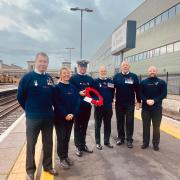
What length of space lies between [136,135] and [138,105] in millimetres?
1622

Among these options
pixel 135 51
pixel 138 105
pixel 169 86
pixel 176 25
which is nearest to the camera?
pixel 138 105

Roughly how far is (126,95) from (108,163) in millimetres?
1955

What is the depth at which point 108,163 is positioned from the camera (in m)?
5.98

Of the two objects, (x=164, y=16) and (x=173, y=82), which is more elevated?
(x=164, y=16)

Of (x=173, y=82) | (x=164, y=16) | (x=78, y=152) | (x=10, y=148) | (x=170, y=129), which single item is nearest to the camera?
(x=78, y=152)

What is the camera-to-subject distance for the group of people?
16.3ft

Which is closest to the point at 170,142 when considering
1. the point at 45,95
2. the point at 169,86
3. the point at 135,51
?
the point at 45,95

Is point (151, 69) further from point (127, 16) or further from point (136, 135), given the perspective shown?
point (127, 16)

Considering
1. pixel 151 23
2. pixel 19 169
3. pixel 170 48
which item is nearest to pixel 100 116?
pixel 19 169

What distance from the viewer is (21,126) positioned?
33.2 ft

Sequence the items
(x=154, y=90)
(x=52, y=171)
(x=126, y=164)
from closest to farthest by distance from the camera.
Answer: (x=52, y=171), (x=126, y=164), (x=154, y=90)

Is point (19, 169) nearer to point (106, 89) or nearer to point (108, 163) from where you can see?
point (108, 163)

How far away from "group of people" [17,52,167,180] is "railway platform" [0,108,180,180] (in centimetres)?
20

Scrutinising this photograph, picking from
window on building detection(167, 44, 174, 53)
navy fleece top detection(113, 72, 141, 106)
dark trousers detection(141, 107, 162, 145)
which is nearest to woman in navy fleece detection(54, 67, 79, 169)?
navy fleece top detection(113, 72, 141, 106)
